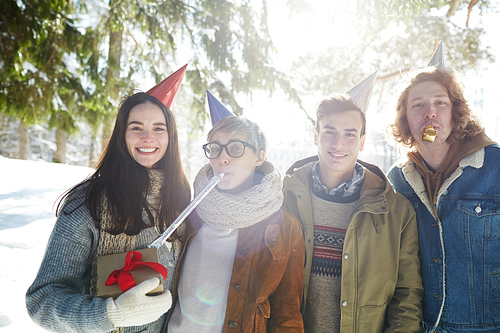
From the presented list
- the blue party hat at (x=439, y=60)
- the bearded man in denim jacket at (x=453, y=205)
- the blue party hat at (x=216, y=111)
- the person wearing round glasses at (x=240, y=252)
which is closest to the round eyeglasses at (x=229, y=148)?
the person wearing round glasses at (x=240, y=252)

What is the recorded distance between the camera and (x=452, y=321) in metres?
1.67

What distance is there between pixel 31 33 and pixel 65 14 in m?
1.14

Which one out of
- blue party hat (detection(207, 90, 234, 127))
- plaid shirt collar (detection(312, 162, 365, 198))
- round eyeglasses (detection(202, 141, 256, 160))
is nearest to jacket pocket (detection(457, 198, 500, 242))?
plaid shirt collar (detection(312, 162, 365, 198))

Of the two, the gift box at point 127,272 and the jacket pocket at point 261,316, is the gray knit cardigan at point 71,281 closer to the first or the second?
the gift box at point 127,272

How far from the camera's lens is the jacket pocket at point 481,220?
1.65m

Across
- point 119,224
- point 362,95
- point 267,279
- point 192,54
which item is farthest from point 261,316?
point 192,54

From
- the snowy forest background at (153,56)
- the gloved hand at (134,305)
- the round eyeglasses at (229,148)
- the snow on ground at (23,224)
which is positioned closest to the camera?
the gloved hand at (134,305)

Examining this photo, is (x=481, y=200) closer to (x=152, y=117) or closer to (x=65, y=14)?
(x=152, y=117)

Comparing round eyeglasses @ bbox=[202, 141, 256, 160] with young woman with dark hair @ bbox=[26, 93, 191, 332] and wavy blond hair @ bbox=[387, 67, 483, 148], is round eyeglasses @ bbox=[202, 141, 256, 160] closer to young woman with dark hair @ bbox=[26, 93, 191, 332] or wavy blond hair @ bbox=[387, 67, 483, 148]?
young woman with dark hair @ bbox=[26, 93, 191, 332]

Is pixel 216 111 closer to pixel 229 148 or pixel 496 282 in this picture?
pixel 229 148

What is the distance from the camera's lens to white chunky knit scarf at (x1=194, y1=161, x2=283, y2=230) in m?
1.62

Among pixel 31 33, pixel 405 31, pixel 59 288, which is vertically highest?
pixel 405 31

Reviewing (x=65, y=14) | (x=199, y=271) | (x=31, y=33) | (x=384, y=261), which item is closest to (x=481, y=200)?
(x=384, y=261)

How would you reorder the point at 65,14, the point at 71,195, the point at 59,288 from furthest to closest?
the point at 65,14, the point at 71,195, the point at 59,288
